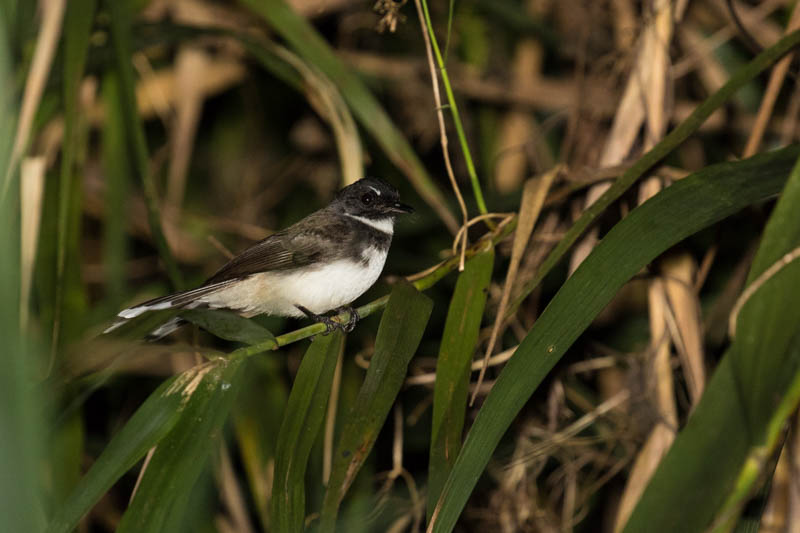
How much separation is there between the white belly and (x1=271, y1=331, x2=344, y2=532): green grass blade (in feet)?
3.81

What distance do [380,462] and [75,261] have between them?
1835 mm

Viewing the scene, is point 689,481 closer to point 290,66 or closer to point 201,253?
point 290,66

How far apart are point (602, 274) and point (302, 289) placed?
164 cm

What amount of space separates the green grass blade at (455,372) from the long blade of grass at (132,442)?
1.89 ft

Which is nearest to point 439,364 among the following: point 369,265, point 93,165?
point 369,265

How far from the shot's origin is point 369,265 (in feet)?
11.1

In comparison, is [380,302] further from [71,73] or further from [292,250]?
[71,73]

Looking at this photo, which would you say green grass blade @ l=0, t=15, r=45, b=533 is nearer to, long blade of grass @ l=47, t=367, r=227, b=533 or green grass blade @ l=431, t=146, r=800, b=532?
long blade of grass @ l=47, t=367, r=227, b=533

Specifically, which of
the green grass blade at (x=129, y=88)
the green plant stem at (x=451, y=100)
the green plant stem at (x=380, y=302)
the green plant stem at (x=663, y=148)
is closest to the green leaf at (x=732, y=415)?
the green plant stem at (x=663, y=148)

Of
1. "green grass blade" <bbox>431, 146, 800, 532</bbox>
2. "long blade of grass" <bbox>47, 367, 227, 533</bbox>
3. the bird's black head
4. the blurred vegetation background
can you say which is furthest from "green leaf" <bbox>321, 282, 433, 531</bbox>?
the bird's black head

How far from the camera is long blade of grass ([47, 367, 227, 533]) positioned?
185 cm

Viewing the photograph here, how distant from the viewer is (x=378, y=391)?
210 cm

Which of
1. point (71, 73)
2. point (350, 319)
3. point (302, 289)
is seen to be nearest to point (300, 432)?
point (350, 319)

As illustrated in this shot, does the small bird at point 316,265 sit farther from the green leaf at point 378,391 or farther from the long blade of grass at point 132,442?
the long blade of grass at point 132,442
